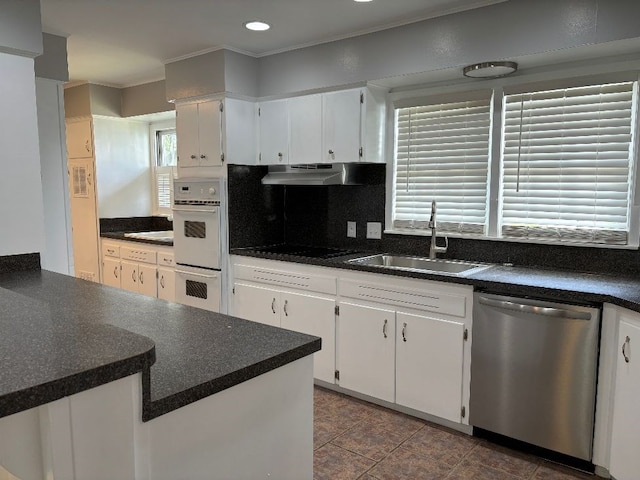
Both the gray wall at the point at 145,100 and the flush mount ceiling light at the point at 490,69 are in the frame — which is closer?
the flush mount ceiling light at the point at 490,69

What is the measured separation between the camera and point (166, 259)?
4.38 metres

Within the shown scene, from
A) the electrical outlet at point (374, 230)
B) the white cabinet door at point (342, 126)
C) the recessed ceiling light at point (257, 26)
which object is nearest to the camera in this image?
the recessed ceiling light at point (257, 26)

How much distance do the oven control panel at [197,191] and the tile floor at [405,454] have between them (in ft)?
5.85

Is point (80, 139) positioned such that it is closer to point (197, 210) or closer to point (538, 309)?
point (197, 210)

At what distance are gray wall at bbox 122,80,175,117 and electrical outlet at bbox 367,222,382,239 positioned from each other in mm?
2281

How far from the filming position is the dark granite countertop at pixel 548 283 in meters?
2.22

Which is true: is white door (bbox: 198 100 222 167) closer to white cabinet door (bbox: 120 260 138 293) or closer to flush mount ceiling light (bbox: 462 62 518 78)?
white cabinet door (bbox: 120 260 138 293)

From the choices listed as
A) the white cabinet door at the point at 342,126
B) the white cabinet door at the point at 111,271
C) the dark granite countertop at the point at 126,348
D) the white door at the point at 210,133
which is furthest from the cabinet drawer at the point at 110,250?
the dark granite countertop at the point at 126,348

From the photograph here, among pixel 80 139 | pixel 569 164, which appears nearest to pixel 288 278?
pixel 569 164

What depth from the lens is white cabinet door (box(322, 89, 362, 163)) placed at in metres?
3.32

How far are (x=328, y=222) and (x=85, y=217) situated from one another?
2.81m

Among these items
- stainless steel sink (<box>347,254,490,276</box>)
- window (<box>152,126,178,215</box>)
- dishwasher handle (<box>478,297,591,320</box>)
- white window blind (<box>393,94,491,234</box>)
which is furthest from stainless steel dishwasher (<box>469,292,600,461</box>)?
window (<box>152,126,178,215</box>)

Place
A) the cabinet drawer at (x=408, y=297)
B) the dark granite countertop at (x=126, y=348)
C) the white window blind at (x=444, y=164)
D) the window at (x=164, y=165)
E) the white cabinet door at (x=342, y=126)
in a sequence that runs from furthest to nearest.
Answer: the window at (x=164, y=165)
the white cabinet door at (x=342, y=126)
the white window blind at (x=444, y=164)
the cabinet drawer at (x=408, y=297)
the dark granite countertop at (x=126, y=348)

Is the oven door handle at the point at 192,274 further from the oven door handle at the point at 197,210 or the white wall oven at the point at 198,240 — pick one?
the oven door handle at the point at 197,210
